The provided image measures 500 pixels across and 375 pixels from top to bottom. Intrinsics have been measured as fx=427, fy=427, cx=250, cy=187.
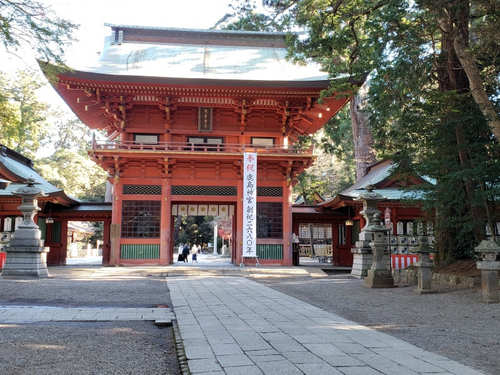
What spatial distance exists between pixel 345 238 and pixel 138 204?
1039cm

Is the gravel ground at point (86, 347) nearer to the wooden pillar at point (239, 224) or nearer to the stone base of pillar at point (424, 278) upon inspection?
the stone base of pillar at point (424, 278)

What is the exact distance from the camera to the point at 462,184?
9.60 metres

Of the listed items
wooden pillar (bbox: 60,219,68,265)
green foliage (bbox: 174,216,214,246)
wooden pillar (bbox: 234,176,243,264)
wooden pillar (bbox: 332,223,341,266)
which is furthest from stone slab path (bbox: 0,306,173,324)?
green foliage (bbox: 174,216,214,246)

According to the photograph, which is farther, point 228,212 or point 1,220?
point 228,212

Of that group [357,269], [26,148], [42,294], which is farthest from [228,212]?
Result: [26,148]

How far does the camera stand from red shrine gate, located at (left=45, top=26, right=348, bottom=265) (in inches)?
702

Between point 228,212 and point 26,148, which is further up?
point 26,148

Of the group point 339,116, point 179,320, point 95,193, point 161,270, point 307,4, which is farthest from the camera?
point 95,193

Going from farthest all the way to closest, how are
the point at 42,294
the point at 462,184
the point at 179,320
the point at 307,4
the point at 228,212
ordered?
the point at 228,212 → the point at 307,4 → the point at 462,184 → the point at 42,294 → the point at 179,320

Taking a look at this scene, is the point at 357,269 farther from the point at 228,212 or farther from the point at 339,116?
the point at 339,116

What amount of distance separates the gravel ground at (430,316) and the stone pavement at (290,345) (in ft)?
1.17

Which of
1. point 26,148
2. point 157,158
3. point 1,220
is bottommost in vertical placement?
point 1,220

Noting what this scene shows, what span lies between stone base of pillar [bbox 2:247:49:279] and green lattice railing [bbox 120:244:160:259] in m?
5.77

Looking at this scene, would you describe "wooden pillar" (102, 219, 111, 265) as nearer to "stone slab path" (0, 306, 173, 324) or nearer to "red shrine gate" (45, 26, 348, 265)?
"red shrine gate" (45, 26, 348, 265)
